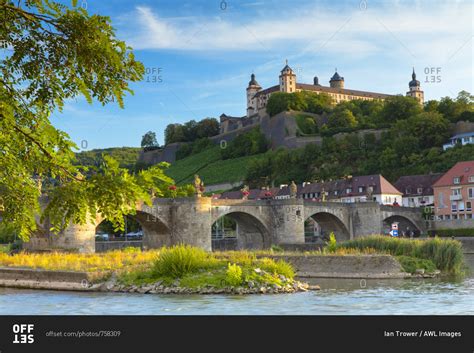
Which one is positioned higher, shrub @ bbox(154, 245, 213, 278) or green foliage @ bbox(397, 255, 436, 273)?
shrub @ bbox(154, 245, 213, 278)

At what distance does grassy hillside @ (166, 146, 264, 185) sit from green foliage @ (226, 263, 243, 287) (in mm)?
94321

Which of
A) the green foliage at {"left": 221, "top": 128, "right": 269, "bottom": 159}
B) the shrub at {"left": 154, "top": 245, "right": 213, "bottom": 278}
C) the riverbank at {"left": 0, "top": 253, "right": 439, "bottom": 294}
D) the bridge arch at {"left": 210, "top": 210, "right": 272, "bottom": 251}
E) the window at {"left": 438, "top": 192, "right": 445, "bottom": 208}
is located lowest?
the riverbank at {"left": 0, "top": 253, "right": 439, "bottom": 294}

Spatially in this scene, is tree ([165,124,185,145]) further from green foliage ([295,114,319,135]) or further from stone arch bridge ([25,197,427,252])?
stone arch bridge ([25,197,427,252])

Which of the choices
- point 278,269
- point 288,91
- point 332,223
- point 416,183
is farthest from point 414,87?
point 278,269

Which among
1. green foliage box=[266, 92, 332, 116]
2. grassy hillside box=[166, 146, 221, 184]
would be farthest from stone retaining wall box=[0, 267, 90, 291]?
green foliage box=[266, 92, 332, 116]

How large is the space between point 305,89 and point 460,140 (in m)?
66.5

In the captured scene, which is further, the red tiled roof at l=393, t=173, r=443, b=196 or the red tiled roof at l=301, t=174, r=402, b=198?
the red tiled roof at l=393, t=173, r=443, b=196

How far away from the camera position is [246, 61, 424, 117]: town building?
161625mm

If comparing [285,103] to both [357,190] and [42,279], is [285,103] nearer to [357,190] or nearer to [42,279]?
[357,190]

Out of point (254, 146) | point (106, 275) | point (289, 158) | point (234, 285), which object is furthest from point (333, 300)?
point (254, 146)

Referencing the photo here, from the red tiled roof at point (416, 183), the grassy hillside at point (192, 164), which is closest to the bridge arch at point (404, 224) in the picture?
the red tiled roof at point (416, 183)

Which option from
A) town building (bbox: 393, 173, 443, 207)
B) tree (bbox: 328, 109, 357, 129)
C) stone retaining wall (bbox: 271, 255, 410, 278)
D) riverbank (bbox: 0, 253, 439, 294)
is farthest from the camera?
tree (bbox: 328, 109, 357, 129)

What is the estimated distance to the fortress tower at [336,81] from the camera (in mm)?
180500
